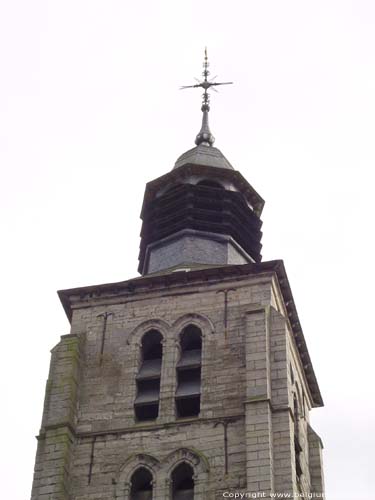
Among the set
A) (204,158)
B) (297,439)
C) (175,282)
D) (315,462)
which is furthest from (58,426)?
(204,158)

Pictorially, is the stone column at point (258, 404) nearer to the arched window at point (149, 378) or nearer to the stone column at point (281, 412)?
the stone column at point (281, 412)

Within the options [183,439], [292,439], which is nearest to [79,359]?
[183,439]

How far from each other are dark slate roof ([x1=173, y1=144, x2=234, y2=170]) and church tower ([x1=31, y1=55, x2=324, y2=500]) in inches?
107

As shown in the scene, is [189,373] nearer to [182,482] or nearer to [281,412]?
[281,412]

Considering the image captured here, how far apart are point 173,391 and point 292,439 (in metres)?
3.02

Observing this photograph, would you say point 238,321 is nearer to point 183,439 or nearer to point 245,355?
point 245,355

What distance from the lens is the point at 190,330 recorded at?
2689 cm

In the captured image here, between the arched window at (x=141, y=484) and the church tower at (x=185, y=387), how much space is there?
0.09ft

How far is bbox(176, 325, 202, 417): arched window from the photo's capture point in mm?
25359

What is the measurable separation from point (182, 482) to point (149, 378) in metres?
2.91

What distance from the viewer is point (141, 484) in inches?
957

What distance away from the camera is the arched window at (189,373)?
2536 cm

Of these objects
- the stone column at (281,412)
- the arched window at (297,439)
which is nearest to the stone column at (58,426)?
the stone column at (281,412)

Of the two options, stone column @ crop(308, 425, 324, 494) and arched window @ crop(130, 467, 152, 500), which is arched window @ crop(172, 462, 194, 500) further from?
Answer: stone column @ crop(308, 425, 324, 494)
